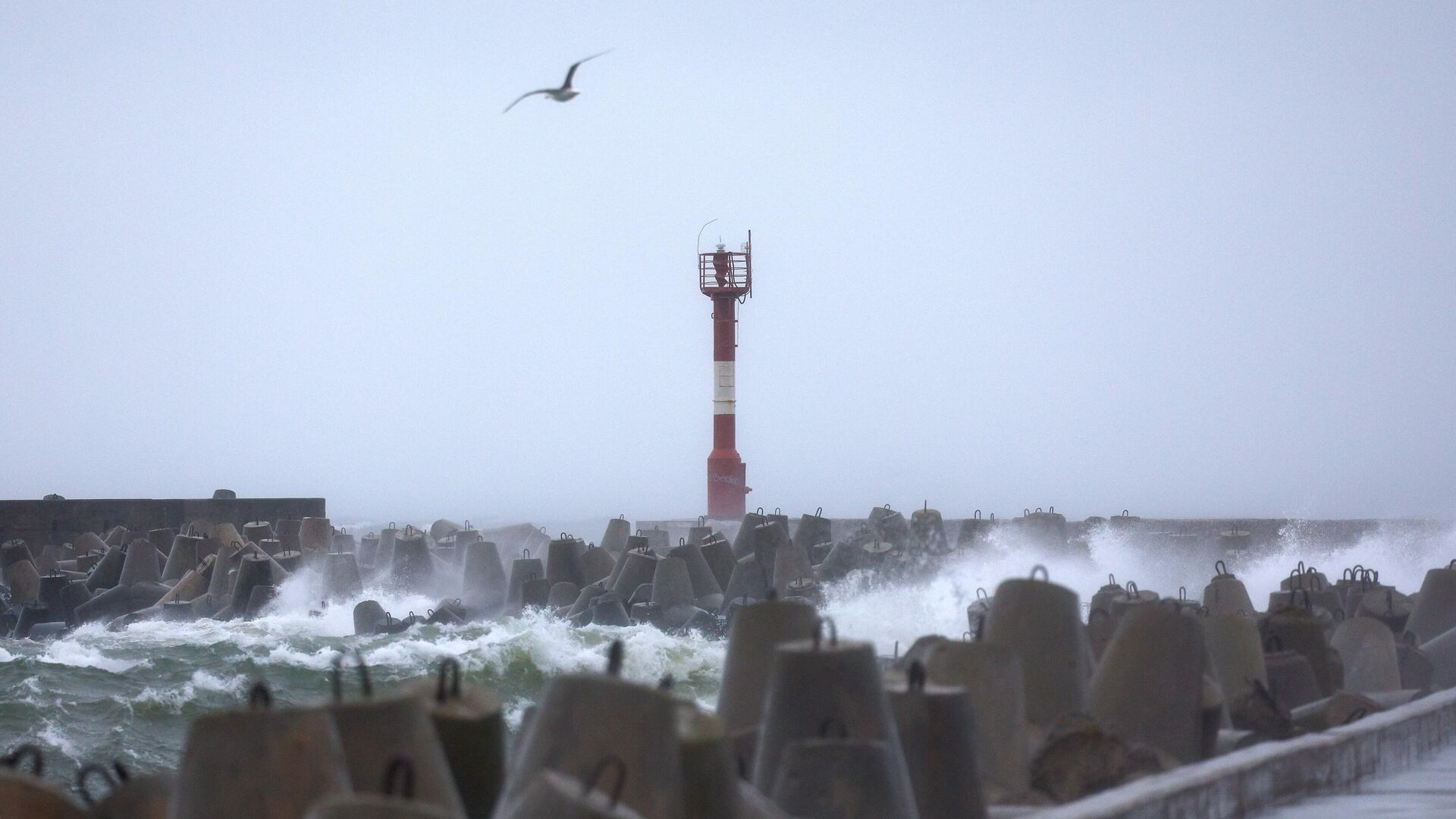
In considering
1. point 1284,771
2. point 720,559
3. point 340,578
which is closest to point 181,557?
point 340,578

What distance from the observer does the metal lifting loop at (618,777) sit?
291 centimetres

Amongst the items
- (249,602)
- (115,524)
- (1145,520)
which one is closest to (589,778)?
(249,602)

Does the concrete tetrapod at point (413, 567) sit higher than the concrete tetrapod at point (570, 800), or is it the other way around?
the concrete tetrapod at point (413, 567)

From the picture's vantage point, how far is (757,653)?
466cm

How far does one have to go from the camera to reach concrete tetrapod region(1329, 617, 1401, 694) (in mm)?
7418

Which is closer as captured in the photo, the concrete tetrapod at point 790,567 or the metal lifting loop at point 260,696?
the metal lifting loop at point 260,696

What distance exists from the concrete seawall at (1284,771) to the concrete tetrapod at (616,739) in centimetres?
124

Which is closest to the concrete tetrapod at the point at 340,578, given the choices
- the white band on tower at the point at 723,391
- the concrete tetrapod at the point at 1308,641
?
the white band on tower at the point at 723,391

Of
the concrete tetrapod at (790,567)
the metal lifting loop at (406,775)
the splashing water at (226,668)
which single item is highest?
the concrete tetrapod at (790,567)

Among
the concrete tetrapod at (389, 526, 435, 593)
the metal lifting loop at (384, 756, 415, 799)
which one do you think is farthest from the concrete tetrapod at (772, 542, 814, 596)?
the metal lifting loop at (384, 756, 415, 799)

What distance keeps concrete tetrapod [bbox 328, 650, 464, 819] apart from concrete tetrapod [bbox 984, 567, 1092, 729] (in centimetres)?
254

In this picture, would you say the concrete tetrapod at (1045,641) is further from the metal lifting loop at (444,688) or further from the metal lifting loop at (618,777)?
the metal lifting loop at (618,777)

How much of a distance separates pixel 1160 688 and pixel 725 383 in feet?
63.4

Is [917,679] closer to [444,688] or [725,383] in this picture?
[444,688]
